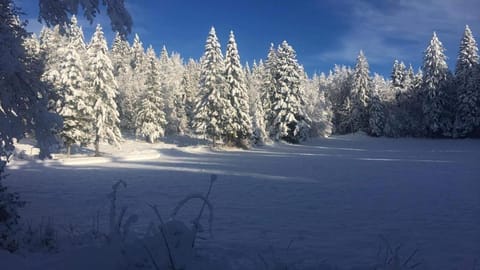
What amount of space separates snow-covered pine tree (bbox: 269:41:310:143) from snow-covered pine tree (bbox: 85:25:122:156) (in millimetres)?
22982

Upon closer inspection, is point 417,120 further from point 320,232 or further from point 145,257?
point 145,257

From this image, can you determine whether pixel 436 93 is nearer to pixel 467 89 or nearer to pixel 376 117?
pixel 467 89

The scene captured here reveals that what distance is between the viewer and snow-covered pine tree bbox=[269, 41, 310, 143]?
49.2 metres

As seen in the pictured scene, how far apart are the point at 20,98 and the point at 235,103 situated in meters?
35.1

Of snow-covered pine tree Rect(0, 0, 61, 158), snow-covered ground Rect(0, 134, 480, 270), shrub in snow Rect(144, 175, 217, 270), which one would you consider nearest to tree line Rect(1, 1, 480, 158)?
snow-covered ground Rect(0, 134, 480, 270)

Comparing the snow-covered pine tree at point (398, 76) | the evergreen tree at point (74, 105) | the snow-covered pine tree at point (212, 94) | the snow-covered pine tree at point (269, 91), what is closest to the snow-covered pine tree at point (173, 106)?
the snow-covered pine tree at point (269, 91)

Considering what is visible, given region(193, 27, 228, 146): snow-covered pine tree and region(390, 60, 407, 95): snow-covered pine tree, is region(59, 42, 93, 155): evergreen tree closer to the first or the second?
region(193, 27, 228, 146): snow-covered pine tree

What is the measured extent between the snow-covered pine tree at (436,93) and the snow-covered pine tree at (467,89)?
1.58 meters

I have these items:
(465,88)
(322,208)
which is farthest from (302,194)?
(465,88)

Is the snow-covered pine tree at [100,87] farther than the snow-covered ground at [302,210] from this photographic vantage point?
Yes

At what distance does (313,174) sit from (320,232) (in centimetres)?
1079

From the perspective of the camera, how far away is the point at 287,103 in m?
49.4

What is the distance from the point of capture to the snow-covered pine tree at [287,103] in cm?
4916

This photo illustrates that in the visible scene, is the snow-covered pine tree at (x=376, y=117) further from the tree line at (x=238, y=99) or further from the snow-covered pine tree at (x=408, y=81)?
the snow-covered pine tree at (x=408, y=81)
